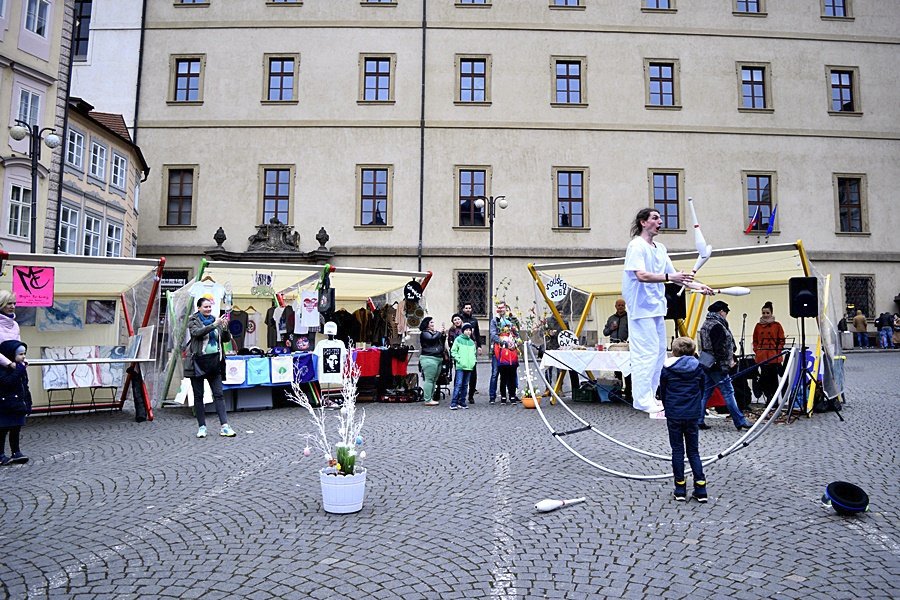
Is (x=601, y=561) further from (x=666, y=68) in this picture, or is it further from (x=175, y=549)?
(x=666, y=68)

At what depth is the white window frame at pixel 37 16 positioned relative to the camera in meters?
22.1

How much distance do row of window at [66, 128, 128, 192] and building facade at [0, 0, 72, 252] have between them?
1.03 meters

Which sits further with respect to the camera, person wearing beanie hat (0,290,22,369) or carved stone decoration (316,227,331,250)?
carved stone decoration (316,227,331,250)

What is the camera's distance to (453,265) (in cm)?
2830

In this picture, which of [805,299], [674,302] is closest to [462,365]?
[805,299]

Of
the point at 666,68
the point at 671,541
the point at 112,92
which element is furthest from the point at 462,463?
the point at 112,92

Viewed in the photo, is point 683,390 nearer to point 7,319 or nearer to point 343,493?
point 343,493

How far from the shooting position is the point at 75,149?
24281 mm

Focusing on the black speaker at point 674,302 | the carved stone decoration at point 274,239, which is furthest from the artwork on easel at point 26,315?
the carved stone decoration at point 274,239

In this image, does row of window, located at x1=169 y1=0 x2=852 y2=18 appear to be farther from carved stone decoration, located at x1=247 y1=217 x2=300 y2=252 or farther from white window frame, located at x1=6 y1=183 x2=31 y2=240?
white window frame, located at x1=6 y1=183 x2=31 y2=240

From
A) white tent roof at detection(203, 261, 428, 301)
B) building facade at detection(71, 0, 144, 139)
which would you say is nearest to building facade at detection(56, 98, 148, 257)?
building facade at detection(71, 0, 144, 139)

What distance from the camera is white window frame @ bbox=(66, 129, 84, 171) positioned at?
936 inches

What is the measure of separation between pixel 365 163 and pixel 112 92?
40.8 feet

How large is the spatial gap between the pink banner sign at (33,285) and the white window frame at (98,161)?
18207 millimetres
